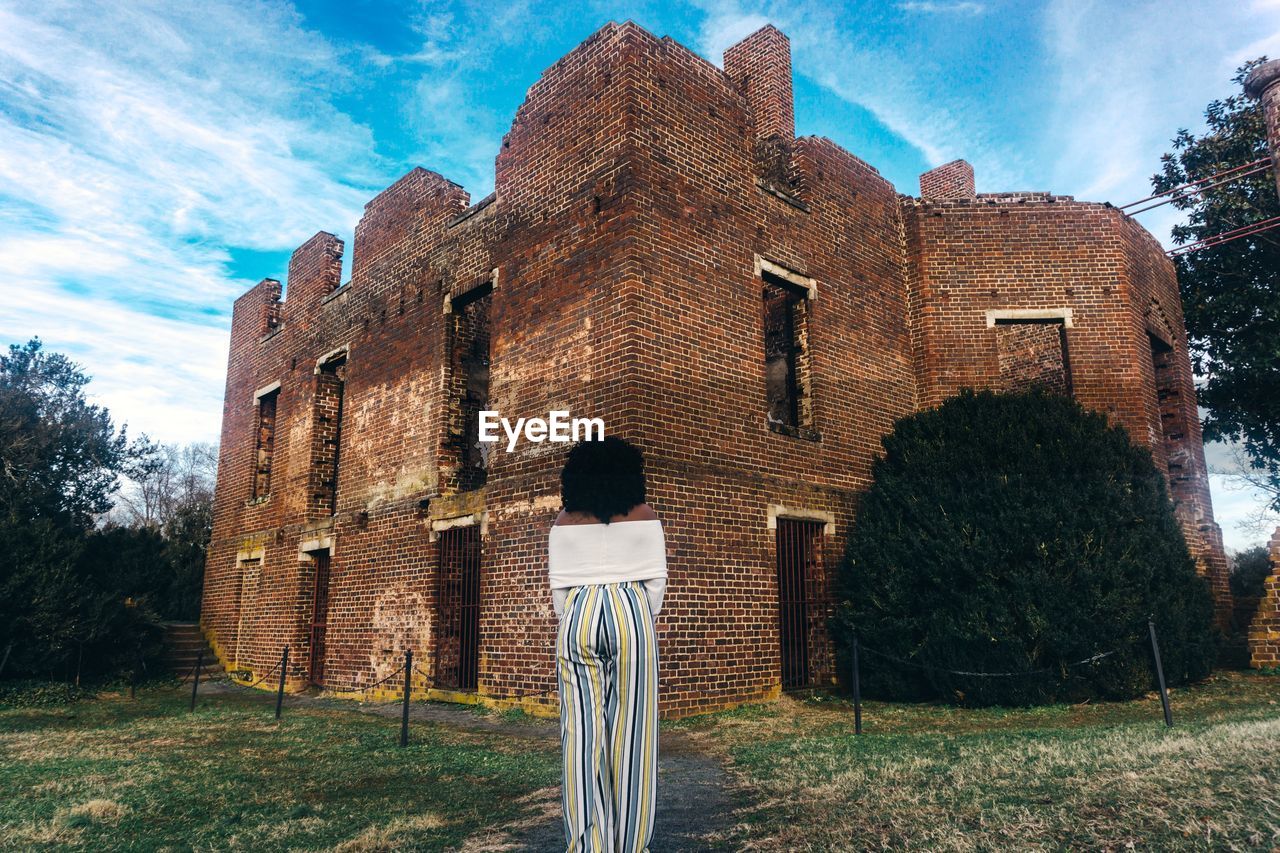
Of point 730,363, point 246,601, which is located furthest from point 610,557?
point 246,601

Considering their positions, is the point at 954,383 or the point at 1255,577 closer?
the point at 954,383

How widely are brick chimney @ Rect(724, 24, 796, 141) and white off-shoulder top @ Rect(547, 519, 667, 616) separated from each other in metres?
10.5

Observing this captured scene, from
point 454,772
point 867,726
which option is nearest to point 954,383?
point 867,726

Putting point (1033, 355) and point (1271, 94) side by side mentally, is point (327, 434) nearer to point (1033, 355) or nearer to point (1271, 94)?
point (1033, 355)

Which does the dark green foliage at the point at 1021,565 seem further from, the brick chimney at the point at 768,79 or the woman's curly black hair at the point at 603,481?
the woman's curly black hair at the point at 603,481

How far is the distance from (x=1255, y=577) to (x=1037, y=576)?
44.8ft

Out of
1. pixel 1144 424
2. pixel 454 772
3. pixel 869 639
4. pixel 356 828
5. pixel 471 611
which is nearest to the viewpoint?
pixel 356 828

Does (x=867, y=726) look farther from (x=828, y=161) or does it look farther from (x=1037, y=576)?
(x=828, y=161)

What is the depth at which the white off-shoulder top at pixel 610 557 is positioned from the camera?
132 inches

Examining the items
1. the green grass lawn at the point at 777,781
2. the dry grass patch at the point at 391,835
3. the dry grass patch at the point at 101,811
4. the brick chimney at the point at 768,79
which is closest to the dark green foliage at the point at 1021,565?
the green grass lawn at the point at 777,781

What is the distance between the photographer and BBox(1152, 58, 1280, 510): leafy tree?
53.4ft

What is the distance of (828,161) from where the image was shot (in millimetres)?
12391

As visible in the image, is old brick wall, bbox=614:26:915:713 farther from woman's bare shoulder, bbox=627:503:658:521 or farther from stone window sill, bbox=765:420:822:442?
woman's bare shoulder, bbox=627:503:658:521

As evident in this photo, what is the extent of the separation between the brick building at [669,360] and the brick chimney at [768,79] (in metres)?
0.05
